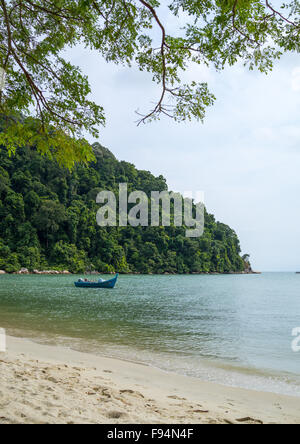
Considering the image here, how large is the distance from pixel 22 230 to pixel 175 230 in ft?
115

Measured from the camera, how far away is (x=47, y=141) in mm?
4645

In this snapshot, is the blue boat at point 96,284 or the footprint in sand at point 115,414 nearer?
the footprint in sand at point 115,414

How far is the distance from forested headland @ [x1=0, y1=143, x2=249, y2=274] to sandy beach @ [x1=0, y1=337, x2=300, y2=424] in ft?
161

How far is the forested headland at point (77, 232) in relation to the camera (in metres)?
58.2

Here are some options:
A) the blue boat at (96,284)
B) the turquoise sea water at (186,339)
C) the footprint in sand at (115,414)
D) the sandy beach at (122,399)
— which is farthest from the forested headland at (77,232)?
the footprint in sand at (115,414)

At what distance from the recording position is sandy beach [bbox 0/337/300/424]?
2594mm

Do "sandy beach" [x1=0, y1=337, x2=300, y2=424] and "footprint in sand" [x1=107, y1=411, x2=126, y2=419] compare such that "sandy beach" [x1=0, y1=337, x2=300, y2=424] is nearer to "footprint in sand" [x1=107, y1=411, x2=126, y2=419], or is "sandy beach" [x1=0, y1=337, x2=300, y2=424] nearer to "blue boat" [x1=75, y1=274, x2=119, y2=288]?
"footprint in sand" [x1=107, y1=411, x2=126, y2=419]

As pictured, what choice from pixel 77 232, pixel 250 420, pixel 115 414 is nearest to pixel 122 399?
pixel 115 414

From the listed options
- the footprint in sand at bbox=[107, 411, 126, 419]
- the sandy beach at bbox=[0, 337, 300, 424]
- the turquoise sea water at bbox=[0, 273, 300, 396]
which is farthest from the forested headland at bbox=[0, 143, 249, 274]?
the footprint in sand at bbox=[107, 411, 126, 419]

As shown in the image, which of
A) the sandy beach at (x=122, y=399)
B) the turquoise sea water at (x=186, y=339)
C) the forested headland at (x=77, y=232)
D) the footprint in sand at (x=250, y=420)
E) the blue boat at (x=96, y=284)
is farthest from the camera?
the forested headland at (x=77, y=232)

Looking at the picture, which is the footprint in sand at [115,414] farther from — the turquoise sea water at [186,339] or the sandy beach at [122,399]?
the turquoise sea water at [186,339]

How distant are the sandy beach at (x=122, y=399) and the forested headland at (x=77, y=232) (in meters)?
48.9
